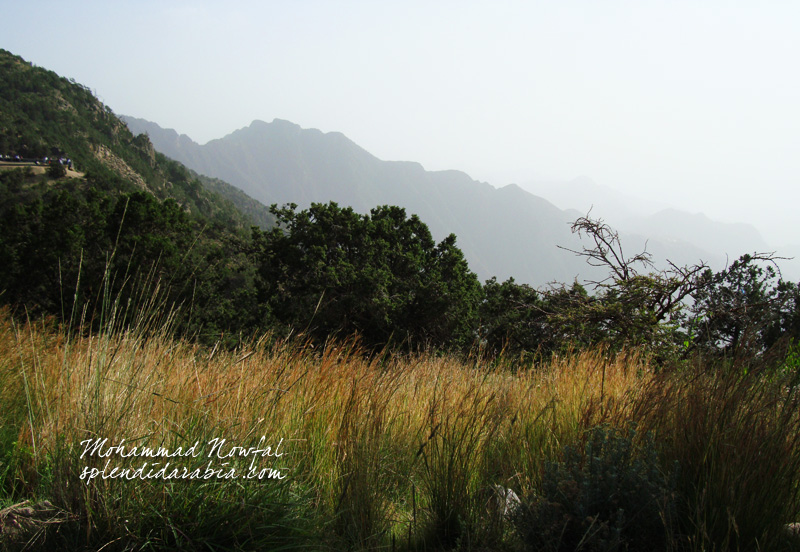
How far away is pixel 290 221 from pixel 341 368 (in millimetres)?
14239

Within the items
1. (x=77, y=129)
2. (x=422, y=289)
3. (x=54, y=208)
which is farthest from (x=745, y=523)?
(x=77, y=129)

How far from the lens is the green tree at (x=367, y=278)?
14109 mm

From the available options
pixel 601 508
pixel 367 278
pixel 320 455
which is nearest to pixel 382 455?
pixel 320 455

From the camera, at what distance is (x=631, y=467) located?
1868mm

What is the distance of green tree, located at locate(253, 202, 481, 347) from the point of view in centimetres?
1411

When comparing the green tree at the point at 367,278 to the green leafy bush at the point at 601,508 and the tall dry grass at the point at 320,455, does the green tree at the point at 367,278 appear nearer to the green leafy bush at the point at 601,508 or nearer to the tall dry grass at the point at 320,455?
the tall dry grass at the point at 320,455

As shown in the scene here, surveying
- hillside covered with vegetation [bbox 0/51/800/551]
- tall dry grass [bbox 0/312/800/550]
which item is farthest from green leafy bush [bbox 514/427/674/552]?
tall dry grass [bbox 0/312/800/550]

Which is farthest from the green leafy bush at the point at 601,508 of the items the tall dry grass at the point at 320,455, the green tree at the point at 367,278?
the green tree at the point at 367,278

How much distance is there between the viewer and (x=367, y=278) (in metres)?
14.0

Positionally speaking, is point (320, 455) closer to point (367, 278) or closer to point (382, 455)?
point (382, 455)

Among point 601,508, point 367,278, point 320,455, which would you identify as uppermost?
point 601,508

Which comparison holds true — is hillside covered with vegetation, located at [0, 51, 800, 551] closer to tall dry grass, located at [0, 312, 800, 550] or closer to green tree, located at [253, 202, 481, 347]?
tall dry grass, located at [0, 312, 800, 550]

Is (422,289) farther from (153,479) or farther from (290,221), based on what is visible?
(153,479)

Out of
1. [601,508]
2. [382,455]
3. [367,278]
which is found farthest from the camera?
[367,278]
